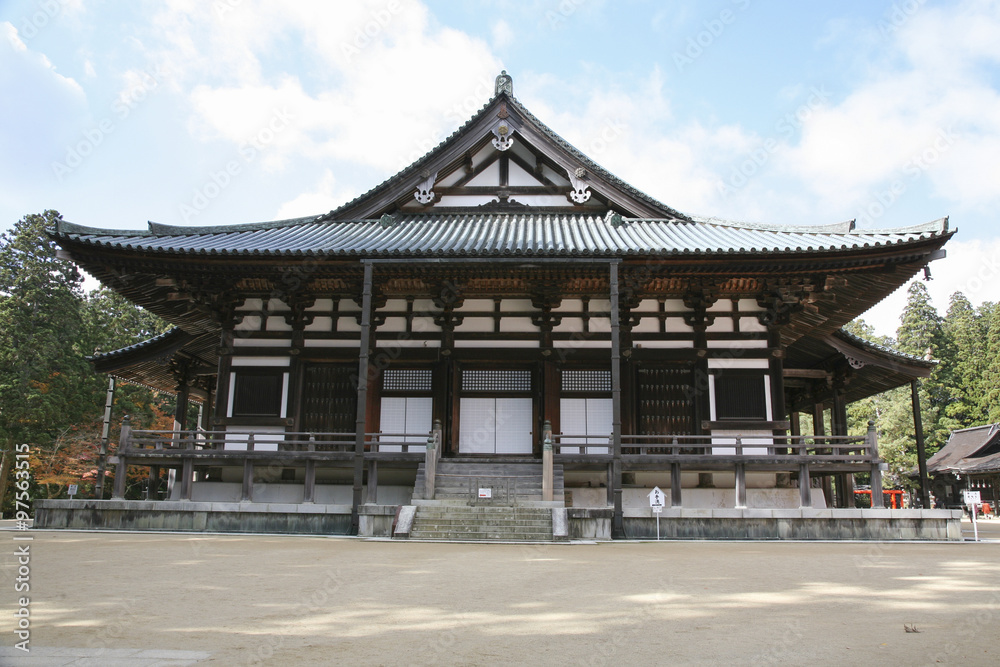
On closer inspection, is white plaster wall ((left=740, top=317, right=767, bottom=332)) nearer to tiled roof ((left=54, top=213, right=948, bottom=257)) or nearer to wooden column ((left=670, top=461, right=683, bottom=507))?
tiled roof ((left=54, top=213, right=948, bottom=257))

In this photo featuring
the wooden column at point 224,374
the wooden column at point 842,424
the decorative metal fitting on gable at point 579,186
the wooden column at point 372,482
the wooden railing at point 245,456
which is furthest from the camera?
the wooden column at point 842,424

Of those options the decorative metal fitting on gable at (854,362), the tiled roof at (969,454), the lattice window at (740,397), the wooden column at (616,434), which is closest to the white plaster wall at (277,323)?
the wooden column at (616,434)

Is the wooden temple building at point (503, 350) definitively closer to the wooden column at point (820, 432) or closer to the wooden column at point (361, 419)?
the wooden column at point (361, 419)

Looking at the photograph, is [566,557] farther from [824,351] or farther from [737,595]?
[824,351]

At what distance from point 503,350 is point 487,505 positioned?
215 inches

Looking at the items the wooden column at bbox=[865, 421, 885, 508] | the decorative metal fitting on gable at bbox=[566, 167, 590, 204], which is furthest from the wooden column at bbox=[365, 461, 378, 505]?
the wooden column at bbox=[865, 421, 885, 508]

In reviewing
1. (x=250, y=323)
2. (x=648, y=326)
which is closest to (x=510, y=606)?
(x=648, y=326)

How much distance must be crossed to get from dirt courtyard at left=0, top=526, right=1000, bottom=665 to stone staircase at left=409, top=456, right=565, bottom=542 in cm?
230

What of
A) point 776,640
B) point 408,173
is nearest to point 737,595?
point 776,640

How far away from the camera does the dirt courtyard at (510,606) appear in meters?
4.89

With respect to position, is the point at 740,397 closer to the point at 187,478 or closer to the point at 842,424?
the point at 842,424

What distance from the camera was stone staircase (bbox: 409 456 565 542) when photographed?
1355cm

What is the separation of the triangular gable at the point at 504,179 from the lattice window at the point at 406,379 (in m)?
5.08

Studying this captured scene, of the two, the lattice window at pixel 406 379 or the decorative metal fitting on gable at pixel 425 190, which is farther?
the decorative metal fitting on gable at pixel 425 190
